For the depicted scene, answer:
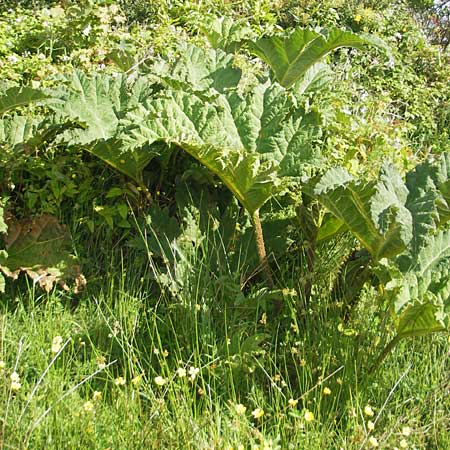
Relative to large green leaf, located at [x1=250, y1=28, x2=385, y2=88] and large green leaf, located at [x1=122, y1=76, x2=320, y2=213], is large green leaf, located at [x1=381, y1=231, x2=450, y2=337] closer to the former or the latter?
large green leaf, located at [x1=122, y1=76, x2=320, y2=213]

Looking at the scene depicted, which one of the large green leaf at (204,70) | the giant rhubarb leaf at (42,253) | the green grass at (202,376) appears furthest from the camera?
the large green leaf at (204,70)

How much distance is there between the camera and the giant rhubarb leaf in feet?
12.0

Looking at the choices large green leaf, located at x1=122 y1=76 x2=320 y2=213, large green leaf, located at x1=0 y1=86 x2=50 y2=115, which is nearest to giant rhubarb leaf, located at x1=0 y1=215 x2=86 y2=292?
large green leaf, located at x1=0 y1=86 x2=50 y2=115

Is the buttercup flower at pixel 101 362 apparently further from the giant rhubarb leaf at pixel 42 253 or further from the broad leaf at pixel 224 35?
the broad leaf at pixel 224 35

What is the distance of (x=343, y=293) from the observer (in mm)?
3428

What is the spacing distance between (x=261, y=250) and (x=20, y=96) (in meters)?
1.34

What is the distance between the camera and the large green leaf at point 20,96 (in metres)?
3.38

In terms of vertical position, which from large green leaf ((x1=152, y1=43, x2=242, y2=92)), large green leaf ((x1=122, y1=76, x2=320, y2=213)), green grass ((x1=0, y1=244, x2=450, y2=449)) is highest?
large green leaf ((x1=152, y1=43, x2=242, y2=92))

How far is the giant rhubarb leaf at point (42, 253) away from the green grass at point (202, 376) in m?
0.10

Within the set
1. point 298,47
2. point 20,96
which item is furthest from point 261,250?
point 20,96

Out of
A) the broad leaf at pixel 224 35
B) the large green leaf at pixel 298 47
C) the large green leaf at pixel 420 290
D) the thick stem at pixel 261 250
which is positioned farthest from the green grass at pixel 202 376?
the broad leaf at pixel 224 35

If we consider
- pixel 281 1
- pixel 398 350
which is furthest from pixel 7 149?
pixel 281 1

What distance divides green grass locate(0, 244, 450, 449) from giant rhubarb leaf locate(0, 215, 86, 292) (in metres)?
0.10

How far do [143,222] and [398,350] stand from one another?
1421mm
